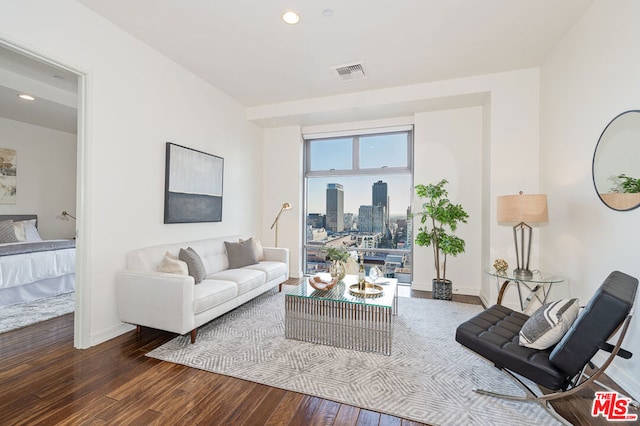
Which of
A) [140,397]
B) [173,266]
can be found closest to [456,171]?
[173,266]

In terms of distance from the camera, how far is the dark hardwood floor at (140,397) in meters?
1.74

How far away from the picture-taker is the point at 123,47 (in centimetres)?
297

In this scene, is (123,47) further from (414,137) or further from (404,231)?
(404,231)

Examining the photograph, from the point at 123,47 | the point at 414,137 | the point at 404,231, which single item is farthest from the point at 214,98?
the point at 404,231

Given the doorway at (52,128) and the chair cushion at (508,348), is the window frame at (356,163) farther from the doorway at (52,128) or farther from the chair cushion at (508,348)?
the doorway at (52,128)

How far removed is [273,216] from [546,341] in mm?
4523

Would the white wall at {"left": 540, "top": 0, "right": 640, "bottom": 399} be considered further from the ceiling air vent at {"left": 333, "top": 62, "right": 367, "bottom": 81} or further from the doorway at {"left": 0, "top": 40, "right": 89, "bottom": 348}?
the doorway at {"left": 0, "top": 40, "right": 89, "bottom": 348}

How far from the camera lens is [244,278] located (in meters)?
3.46

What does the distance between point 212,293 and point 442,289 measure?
10.2 feet

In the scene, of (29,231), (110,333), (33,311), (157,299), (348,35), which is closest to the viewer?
(157,299)

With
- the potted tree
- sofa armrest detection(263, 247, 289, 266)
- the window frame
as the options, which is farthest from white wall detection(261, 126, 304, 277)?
the potted tree

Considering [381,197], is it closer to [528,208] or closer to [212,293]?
[528,208]

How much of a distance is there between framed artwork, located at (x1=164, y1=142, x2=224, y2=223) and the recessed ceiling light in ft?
6.36

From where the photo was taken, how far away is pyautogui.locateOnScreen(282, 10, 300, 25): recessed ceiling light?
8.86 ft
